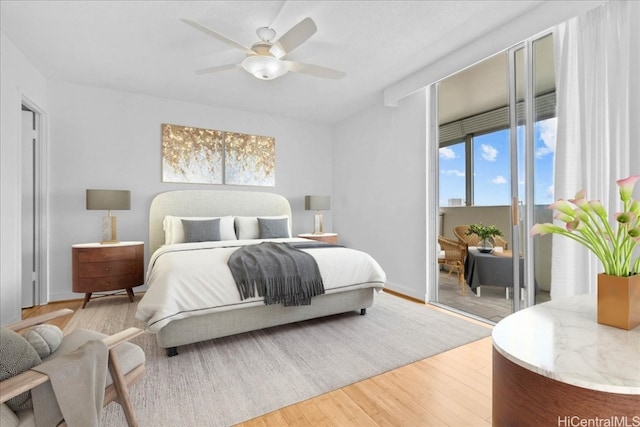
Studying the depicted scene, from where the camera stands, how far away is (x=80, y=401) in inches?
46.1

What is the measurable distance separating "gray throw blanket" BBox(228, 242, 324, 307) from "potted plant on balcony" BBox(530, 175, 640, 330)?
1.94 m

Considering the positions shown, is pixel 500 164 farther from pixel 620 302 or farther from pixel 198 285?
pixel 198 285

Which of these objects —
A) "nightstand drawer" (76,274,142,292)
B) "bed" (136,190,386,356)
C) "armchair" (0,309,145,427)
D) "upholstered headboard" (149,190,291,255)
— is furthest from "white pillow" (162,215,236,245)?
"armchair" (0,309,145,427)

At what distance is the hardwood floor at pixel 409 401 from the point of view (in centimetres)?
162

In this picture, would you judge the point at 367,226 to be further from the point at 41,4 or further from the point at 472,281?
the point at 41,4

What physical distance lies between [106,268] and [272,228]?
200 centimetres

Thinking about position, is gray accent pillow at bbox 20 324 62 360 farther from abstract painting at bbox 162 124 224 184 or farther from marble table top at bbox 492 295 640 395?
abstract painting at bbox 162 124 224 184

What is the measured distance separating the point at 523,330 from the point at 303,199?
464 centimetres

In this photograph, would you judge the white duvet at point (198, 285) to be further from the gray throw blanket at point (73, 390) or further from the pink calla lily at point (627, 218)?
the pink calla lily at point (627, 218)

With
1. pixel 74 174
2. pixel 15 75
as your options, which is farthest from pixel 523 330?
pixel 74 174

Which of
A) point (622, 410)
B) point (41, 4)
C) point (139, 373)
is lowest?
point (139, 373)

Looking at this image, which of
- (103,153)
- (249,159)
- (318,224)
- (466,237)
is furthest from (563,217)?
(103,153)

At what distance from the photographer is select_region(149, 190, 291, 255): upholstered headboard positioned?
4.21 metres

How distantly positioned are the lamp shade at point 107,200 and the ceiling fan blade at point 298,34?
2645 mm
